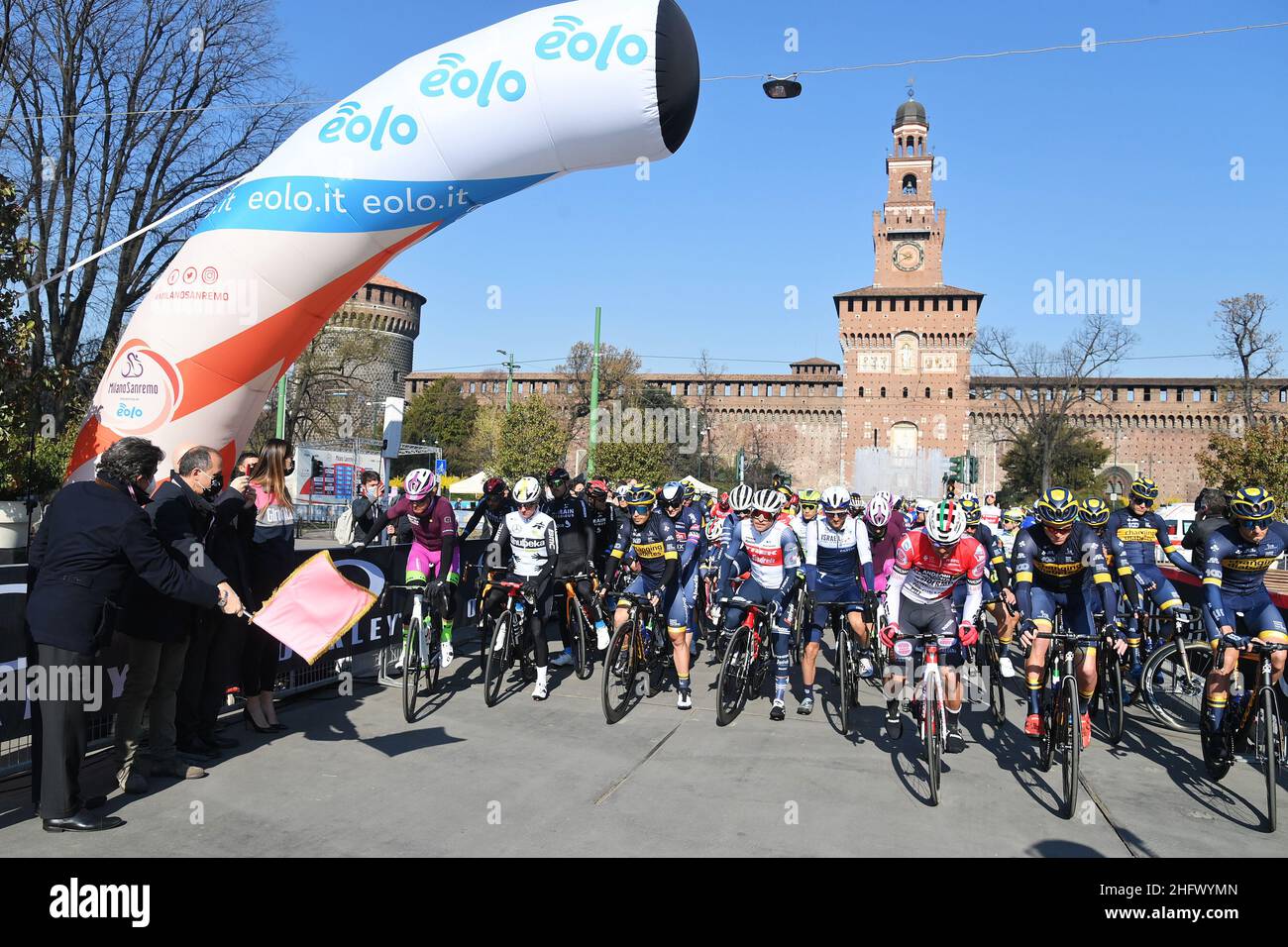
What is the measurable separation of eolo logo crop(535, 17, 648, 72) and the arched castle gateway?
227ft

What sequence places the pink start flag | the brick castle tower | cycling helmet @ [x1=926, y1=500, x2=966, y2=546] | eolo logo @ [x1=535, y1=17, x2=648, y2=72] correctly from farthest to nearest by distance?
the brick castle tower → eolo logo @ [x1=535, y1=17, x2=648, y2=72] → cycling helmet @ [x1=926, y1=500, x2=966, y2=546] → the pink start flag

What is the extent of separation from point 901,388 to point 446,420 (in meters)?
39.0

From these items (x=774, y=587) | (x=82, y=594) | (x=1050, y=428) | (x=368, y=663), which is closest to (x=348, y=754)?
(x=82, y=594)

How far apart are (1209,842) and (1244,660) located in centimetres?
161

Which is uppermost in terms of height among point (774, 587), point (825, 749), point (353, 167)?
point (353, 167)

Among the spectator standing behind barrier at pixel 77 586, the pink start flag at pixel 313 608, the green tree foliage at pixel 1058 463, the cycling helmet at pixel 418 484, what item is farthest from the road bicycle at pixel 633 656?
the green tree foliage at pixel 1058 463

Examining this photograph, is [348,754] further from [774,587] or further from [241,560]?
[774,587]

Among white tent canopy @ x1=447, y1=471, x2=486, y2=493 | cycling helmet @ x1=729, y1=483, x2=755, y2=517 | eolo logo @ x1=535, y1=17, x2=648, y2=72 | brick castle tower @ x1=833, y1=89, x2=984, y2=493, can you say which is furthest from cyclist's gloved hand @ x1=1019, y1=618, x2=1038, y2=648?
brick castle tower @ x1=833, y1=89, x2=984, y2=493

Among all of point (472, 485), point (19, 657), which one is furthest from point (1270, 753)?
point (472, 485)

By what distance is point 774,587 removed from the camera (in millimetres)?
8141

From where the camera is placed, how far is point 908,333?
81.2m

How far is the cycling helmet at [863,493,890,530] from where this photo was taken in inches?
373

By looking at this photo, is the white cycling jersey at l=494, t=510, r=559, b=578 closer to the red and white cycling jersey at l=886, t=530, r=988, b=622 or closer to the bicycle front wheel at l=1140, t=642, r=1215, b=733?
the red and white cycling jersey at l=886, t=530, r=988, b=622

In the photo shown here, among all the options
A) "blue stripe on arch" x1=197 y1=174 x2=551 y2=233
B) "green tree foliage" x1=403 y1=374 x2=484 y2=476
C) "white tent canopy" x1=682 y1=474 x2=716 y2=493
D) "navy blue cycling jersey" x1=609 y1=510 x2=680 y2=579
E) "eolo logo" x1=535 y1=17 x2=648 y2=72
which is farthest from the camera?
"green tree foliage" x1=403 y1=374 x2=484 y2=476
